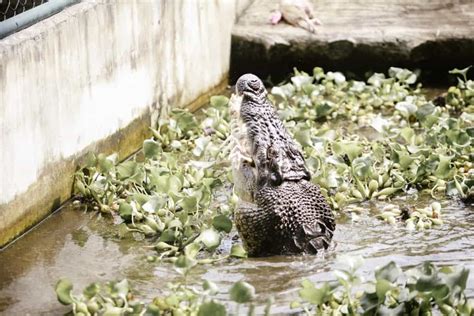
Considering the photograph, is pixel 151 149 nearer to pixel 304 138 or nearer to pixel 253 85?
pixel 304 138

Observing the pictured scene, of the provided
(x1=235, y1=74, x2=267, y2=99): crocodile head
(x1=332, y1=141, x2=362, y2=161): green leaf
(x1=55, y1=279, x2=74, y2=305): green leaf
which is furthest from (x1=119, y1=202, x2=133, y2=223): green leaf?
(x1=332, y1=141, x2=362, y2=161): green leaf

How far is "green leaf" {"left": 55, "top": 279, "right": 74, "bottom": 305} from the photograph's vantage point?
517 centimetres

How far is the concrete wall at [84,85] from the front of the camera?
21.3 feet

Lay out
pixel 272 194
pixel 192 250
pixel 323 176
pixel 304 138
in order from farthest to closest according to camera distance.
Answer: pixel 304 138 < pixel 323 176 < pixel 272 194 < pixel 192 250

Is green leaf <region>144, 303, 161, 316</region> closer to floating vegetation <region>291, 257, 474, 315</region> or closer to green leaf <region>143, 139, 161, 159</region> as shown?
floating vegetation <region>291, 257, 474, 315</region>

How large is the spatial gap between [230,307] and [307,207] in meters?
0.95

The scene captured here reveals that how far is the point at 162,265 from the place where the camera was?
6.00 metres

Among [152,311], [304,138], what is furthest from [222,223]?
[304,138]

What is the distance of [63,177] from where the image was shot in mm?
7082

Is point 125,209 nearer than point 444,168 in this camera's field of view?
Yes

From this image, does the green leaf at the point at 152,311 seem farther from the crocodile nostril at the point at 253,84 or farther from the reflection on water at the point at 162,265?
the crocodile nostril at the point at 253,84

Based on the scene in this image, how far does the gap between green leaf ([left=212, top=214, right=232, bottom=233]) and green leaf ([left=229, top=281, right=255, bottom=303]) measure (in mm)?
1363

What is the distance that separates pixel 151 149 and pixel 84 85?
0.63 meters

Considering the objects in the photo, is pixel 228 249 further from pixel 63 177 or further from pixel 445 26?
pixel 445 26
